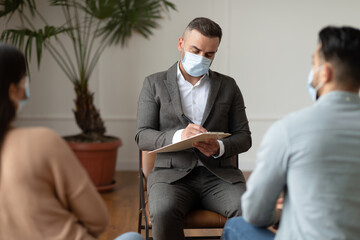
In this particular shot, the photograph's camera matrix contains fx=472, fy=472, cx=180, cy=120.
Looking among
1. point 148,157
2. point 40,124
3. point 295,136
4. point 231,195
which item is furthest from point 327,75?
point 40,124

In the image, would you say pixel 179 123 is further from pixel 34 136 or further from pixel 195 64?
pixel 34 136

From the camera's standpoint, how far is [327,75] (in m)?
1.43

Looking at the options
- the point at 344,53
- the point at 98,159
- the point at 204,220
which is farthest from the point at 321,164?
the point at 98,159

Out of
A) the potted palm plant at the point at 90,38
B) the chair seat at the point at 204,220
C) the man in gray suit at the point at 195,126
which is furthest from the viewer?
the potted palm plant at the point at 90,38

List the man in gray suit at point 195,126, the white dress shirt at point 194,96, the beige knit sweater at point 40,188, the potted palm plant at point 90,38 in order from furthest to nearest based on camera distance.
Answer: the potted palm plant at point 90,38 < the white dress shirt at point 194,96 < the man in gray suit at point 195,126 < the beige knit sweater at point 40,188

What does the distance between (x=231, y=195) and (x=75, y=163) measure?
3.97 feet

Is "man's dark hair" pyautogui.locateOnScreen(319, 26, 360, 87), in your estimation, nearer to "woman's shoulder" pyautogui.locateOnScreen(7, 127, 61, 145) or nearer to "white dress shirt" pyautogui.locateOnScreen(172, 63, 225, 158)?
"woman's shoulder" pyautogui.locateOnScreen(7, 127, 61, 145)

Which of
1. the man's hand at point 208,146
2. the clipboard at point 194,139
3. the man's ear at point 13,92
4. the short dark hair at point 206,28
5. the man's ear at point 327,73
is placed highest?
the short dark hair at point 206,28

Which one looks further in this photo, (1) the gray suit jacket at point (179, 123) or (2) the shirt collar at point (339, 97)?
(1) the gray suit jacket at point (179, 123)

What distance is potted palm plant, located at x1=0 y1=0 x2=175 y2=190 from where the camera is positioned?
4320mm

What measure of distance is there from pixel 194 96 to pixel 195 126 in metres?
0.32

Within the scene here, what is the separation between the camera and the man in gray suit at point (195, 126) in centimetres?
241

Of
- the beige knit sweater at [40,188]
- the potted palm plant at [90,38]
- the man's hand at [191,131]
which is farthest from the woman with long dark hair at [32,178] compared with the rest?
the potted palm plant at [90,38]

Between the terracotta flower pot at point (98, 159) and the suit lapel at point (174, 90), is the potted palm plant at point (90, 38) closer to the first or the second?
the terracotta flower pot at point (98, 159)
